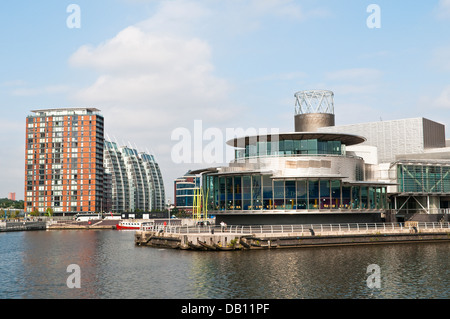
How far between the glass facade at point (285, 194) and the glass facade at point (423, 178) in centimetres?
1685

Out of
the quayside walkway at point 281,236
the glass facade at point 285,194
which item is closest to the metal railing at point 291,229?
the quayside walkway at point 281,236

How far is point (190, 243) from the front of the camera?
2527 inches

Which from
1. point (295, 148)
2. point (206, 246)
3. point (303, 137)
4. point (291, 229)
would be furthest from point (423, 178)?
point (206, 246)

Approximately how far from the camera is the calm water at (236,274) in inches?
1492

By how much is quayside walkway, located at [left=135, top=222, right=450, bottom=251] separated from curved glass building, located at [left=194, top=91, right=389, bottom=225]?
134 inches

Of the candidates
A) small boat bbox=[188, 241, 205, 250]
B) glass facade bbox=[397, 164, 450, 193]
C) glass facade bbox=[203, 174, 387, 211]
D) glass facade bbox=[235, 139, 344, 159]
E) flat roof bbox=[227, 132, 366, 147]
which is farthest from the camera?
glass facade bbox=[397, 164, 450, 193]

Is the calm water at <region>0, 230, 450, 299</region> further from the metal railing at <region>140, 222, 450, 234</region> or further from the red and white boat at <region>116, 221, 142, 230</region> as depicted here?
the red and white boat at <region>116, 221, 142, 230</region>

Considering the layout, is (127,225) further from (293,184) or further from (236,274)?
(236,274)

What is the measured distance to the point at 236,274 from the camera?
45.1 metres

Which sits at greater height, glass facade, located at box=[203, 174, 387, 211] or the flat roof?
the flat roof

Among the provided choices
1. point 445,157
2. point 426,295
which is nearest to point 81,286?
point 426,295

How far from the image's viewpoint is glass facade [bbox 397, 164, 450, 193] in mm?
96750

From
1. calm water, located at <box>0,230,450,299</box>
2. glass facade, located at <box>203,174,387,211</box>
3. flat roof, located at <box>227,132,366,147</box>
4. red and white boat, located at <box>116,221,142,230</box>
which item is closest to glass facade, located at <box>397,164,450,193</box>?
flat roof, located at <box>227,132,366,147</box>
